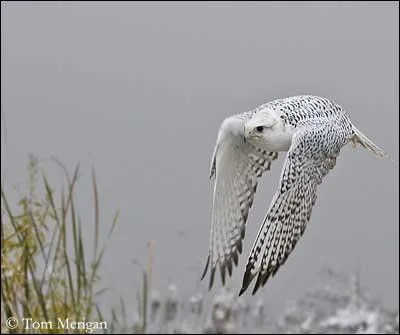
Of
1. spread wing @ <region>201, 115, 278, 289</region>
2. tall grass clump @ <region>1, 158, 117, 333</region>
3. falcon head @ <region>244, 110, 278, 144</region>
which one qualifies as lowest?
tall grass clump @ <region>1, 158, 117, 333</region>

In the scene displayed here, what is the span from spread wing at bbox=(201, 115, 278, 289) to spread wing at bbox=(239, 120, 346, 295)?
0.19 meters

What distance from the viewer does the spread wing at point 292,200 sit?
1.07 m

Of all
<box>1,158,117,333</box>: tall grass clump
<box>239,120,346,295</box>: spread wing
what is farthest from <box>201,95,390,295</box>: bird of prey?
<box>1,158,117,333</box>: tall grass clump

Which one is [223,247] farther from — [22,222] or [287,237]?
[22,222]

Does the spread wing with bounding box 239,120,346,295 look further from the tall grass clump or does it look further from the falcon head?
the tall grass clump

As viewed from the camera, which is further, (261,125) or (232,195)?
(232,195)

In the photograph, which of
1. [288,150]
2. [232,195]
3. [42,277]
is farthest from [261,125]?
[42,277]

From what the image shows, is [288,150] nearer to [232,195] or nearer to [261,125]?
[261,125]

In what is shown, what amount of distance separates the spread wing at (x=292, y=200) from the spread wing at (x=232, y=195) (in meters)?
0.19

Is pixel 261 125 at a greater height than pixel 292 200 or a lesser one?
greater

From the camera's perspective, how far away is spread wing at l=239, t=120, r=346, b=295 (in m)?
1.07

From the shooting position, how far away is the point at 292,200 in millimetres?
1111

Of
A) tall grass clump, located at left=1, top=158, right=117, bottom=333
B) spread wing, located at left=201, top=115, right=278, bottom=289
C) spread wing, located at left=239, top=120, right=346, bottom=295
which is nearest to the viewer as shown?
spread wing, located at left=239, top=120, right=346, bottom=295

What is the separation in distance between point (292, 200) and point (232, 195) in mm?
250
